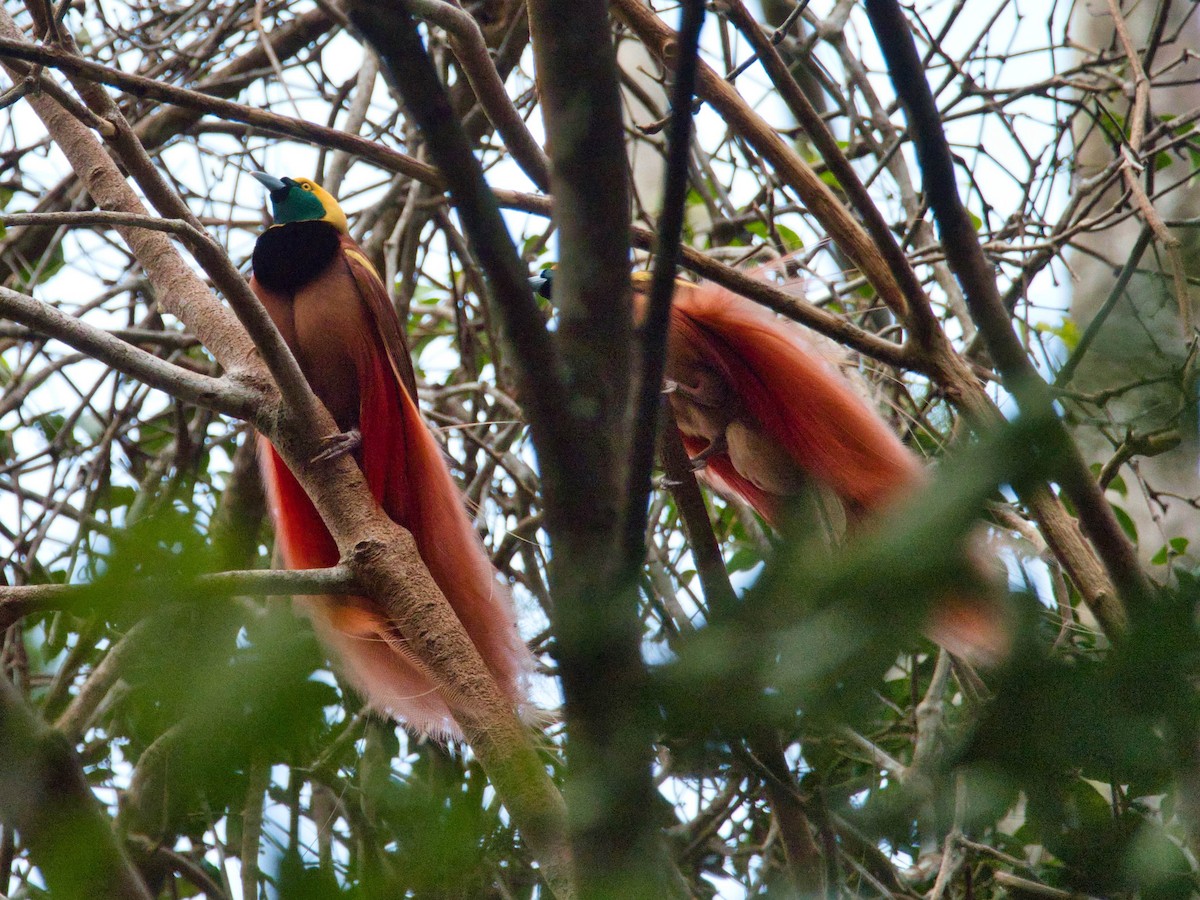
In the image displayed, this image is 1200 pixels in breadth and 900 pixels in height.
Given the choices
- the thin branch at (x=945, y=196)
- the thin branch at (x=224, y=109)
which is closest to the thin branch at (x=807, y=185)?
the thin branch at (x=224, y=109)

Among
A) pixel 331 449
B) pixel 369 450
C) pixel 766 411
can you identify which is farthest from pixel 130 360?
pixel 766 411

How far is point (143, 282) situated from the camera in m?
3.48

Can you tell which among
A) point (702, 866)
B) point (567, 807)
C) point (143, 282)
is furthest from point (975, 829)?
point (143, 282)

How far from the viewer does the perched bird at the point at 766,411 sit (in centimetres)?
255

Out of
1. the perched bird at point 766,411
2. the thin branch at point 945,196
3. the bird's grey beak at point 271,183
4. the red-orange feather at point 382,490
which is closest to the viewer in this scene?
the thin branch at point 945,196

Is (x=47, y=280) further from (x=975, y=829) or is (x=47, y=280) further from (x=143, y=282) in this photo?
(x=975, y=829)

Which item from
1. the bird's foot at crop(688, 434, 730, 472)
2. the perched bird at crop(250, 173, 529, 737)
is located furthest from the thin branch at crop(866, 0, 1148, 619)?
the bird's foot at crop(688, 434, 730, 472)

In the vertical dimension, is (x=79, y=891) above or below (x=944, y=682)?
below

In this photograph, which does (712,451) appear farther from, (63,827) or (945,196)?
(63,827)

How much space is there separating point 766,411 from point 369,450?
0.98 meters

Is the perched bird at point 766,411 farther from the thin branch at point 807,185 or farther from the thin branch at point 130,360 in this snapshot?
the thin branch at point 130,360

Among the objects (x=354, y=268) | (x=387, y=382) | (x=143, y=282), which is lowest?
(x=387, y=382)

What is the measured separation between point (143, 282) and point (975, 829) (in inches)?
133

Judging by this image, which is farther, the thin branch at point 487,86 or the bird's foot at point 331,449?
the bird's foot at point 331,449
